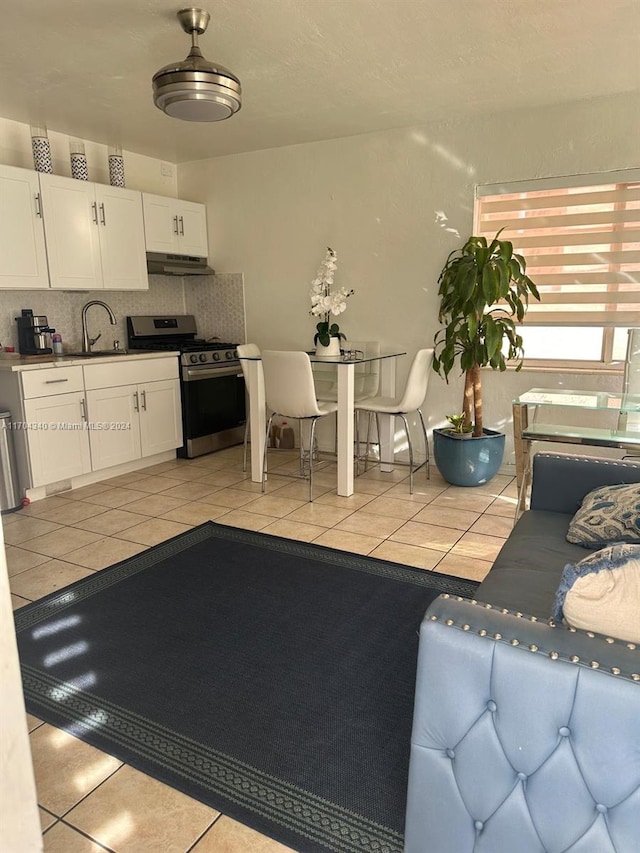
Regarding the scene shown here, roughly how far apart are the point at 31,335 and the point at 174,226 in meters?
1.65

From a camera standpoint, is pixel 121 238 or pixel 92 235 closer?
pixel 92 235

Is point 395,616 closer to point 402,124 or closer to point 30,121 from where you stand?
point 402,124

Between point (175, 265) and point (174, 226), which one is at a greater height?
point (174, 226)

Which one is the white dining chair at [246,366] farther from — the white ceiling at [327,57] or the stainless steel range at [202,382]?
the white ceiling at [327,57]

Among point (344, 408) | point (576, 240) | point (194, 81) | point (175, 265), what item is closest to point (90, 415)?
point (175, 265)

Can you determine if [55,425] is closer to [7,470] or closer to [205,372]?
[7,470]

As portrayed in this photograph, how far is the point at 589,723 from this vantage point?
97cm

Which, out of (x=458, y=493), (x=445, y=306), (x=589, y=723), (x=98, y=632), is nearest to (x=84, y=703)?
(x=98, y=632)

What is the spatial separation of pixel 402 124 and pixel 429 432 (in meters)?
2.29

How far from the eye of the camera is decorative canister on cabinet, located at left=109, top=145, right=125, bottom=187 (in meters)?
4.66

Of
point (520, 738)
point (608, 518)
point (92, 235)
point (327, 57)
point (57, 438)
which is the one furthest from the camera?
point (92, 235)

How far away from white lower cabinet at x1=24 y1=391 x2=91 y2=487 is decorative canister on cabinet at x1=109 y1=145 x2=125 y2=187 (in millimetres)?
1792

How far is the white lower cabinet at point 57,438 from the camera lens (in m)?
3.86

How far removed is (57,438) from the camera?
4.00 m
